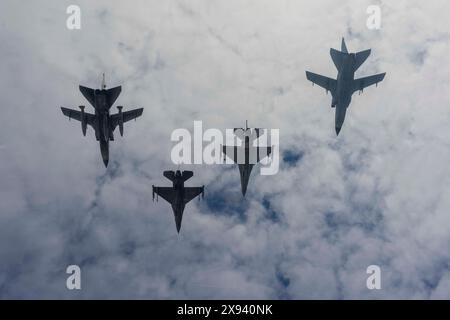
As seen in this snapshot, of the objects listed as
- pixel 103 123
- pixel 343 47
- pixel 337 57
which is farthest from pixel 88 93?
pixel 343 47

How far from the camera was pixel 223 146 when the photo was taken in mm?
44156

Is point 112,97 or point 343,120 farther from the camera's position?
point 343,120

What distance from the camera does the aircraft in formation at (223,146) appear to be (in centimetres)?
3912

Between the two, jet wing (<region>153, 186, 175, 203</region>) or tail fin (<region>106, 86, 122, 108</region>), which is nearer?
tail fin (<region>106, 86, 122, 108</region>)

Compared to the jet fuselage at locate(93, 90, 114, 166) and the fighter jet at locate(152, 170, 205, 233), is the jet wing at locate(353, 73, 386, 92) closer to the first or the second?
the fighter jet at locate(152, 170, 205, 233)

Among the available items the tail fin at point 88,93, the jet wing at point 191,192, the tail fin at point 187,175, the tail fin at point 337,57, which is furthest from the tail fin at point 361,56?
the tail fin at point 88,93

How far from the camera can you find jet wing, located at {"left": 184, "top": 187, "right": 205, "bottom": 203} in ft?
149

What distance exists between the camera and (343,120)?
46.8 metres

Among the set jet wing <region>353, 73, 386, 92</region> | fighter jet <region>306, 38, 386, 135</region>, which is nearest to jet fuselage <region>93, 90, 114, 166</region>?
fighter jet <region>306, 38, 386, 135</region>

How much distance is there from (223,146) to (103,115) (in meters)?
11.9

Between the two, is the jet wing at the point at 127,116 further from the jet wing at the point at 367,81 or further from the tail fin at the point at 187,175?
the jet wing at the point at 367,81
